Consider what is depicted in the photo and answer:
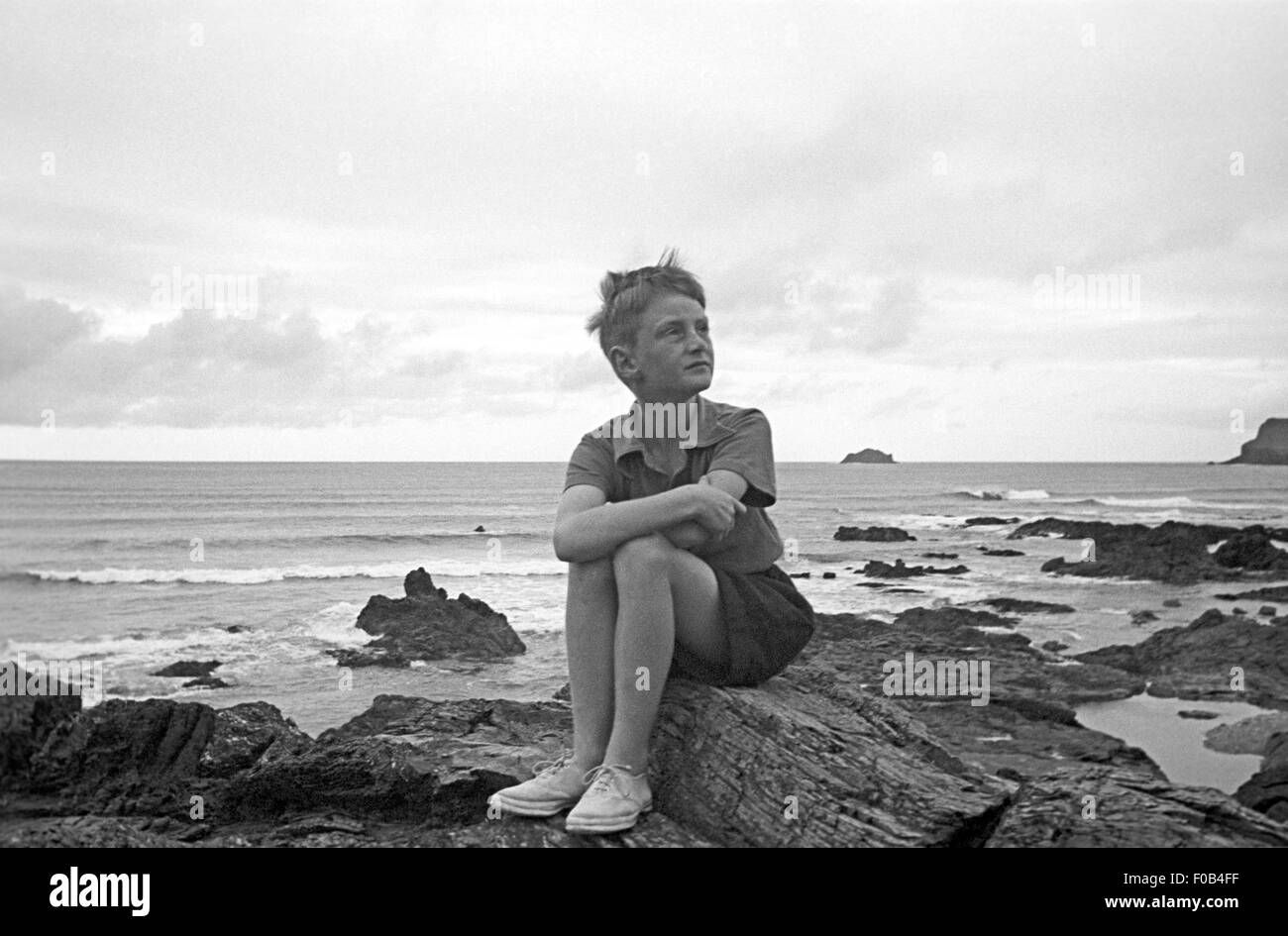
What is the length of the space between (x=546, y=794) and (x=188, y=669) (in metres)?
7.96

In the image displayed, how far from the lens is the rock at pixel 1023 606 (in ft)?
34.4

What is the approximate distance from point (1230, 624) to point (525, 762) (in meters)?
6.41

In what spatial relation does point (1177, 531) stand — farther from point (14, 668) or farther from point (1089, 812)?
point (14, 668)

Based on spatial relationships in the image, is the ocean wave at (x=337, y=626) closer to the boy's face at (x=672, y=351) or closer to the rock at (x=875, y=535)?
the boy's face at (x=672, y=351)

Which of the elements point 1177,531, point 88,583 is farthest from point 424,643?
point 1177,531

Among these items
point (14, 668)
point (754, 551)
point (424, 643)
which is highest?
point (754, 551)

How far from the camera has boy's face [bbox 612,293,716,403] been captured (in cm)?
339

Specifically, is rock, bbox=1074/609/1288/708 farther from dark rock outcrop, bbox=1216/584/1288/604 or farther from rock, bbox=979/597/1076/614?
dark rock outcrop, bbox=1216/584/1288/604

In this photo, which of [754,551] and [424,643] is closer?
[754,551]

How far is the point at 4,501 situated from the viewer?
11.6 m

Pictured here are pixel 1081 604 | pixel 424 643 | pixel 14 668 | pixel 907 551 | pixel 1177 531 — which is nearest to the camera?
pixel 14 668

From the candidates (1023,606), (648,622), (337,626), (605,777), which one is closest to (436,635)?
(337,626)

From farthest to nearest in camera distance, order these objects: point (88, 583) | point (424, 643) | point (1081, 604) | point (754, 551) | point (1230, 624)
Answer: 1. point (88, 583)
2. point (1081, 604)
3. point (424, 643)
4. point (1230, 624)
5. point (754, 551)
